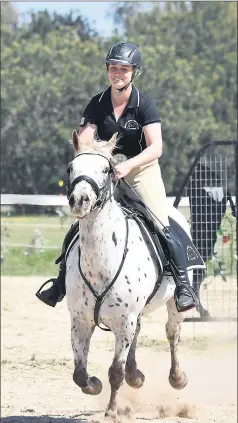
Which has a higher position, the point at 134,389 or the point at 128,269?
the point at 128,269

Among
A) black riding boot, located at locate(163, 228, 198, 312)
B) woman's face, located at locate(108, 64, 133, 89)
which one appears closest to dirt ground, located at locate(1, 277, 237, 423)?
black riding boot, located at locate(163, 228, 198, 312)

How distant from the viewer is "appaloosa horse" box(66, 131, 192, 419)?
677cm

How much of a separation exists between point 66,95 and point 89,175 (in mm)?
37268

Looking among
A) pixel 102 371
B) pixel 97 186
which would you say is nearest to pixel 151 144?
pixel 97 186

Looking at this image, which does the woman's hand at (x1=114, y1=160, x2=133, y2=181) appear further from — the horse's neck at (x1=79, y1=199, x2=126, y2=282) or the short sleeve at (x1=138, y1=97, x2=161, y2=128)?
the short sleeve at (x1=138, y1=97, x2=161, y2=128)

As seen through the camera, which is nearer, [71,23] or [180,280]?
[180,280]

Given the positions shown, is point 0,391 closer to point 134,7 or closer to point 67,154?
point 67,154

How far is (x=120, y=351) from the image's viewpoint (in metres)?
7.11

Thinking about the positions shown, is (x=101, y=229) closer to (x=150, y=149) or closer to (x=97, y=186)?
(x=97, y=186)

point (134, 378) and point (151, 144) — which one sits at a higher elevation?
point (151, 144)

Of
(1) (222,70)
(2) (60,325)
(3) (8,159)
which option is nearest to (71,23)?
(1) (222,70)

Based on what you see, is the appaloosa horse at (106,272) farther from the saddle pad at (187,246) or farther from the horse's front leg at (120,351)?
the saddle pad at (187,246)

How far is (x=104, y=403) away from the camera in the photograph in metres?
8.65

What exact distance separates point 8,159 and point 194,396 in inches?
1354
